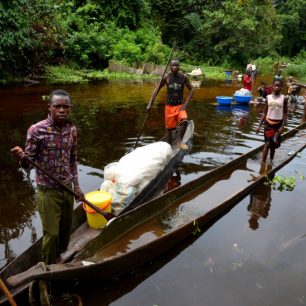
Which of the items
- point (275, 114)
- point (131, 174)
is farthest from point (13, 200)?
point (275, 114)

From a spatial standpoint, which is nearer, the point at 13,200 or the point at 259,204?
the point at 13,200

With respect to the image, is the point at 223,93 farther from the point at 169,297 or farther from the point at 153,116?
the point at 169,297

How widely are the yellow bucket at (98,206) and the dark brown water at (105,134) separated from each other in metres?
0.87

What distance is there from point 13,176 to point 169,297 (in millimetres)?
4336

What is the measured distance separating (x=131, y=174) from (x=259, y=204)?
244cm

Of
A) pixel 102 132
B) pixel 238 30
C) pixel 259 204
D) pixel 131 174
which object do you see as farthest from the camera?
pixel 238 30

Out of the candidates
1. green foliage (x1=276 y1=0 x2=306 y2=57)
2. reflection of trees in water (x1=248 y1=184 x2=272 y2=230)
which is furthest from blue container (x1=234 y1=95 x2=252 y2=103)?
green foliage (x1=276 y1=0 x2=306 y2=57)

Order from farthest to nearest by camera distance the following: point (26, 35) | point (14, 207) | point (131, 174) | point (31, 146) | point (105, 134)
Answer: point (26, 35) → point (105, 134) → point (14, 207) → point (131, 174) → point (31, 146)

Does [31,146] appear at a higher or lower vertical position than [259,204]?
higher

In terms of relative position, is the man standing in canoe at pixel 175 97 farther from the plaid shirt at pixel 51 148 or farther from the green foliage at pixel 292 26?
the green foliage at pixel 292 26

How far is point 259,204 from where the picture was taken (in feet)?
21.1

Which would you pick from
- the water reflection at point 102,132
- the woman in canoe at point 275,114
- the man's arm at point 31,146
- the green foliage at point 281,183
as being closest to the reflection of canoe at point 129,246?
the green foliage at point 281,183

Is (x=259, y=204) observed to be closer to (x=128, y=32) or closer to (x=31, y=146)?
(x=31, y=146)

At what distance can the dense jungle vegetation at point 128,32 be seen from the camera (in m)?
16.4
